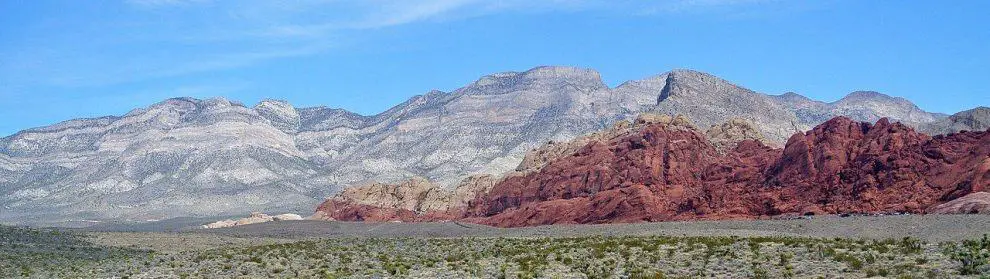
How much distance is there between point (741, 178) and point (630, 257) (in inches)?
2223

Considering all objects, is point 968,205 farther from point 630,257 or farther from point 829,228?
point 630,257

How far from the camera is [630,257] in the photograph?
3897 centimetres

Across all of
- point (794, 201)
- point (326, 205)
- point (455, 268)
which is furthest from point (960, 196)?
point (326, 205)

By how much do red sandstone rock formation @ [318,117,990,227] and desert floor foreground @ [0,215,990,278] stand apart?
1095 centimetres

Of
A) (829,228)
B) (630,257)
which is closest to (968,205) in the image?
(829,228)

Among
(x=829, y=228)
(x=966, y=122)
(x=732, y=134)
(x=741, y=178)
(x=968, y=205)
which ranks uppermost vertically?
(x=732, y=134)

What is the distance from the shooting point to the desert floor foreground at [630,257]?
104 ft

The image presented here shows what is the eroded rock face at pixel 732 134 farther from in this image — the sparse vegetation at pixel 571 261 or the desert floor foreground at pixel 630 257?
the sparse vegetation at pixel 571 261

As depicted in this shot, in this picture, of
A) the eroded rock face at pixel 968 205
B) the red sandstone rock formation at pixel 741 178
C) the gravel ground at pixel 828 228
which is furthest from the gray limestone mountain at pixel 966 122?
the gravel ground at pixel 828 228

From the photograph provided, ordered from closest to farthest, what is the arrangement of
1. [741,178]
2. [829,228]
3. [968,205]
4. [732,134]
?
[829,228] < [968,205] < [741,178] < [732,134]

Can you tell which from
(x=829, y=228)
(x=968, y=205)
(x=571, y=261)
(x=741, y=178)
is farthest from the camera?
(x=741, y=178)

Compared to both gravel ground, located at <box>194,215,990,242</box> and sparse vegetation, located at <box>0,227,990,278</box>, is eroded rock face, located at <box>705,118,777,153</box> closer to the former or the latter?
gravel ground, located at <box>194,215,990,242</box>

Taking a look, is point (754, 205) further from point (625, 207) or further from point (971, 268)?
point (971, 268)

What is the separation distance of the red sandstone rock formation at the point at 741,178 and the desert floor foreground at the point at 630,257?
35.9ft
